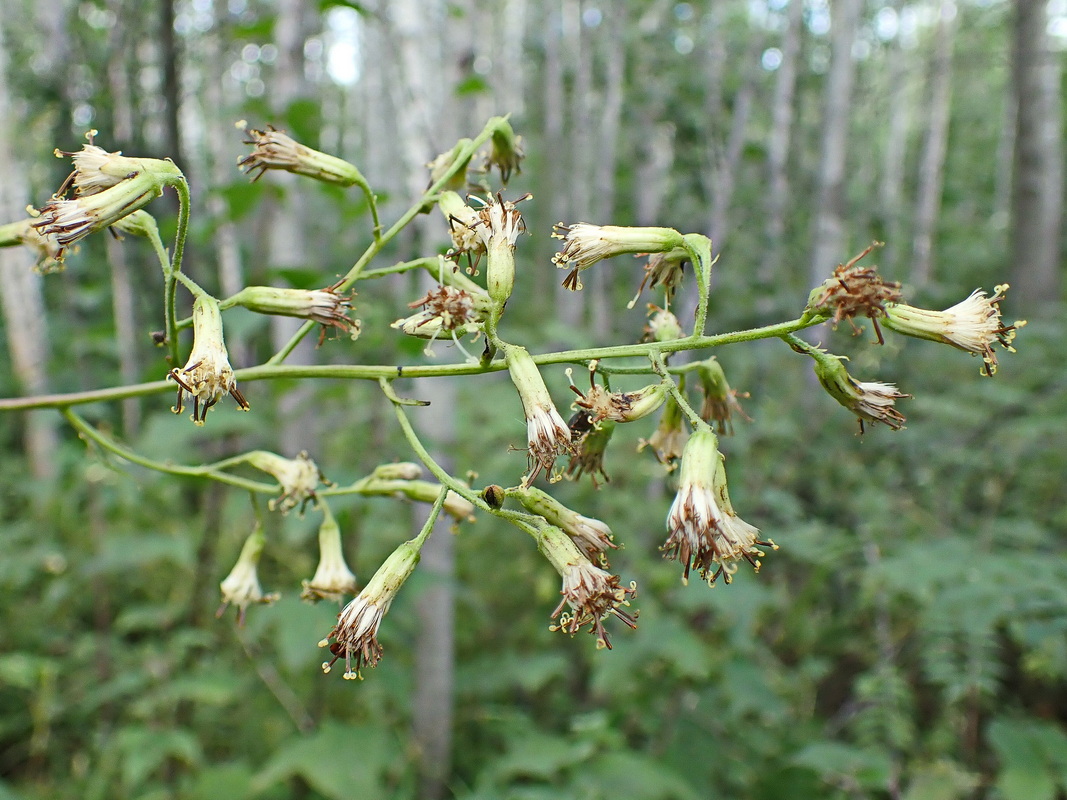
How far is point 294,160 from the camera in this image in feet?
4.24

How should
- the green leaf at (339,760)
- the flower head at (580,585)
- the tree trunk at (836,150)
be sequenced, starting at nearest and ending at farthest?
the flower head at (580,585) < the green leaf at (339,760) < the tree trunk at (836,150)

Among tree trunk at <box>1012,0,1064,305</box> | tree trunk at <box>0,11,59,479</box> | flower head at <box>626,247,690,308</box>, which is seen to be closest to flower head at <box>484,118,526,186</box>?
flower head at <box>626,247,690,308</box>

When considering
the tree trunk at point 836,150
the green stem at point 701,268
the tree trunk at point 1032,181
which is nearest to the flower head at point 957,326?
the green stem at point 701,268

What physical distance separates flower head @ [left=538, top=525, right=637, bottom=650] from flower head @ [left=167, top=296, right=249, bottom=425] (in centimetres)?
45

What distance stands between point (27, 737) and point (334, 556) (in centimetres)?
330

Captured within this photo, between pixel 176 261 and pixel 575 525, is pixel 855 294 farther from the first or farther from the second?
pixel 176 261

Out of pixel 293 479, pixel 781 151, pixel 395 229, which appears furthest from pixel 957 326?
pixel 781 151

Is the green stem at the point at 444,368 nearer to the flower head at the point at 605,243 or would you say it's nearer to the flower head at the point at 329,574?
the flower head at the point at 605,243

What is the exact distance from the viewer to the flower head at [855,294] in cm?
92

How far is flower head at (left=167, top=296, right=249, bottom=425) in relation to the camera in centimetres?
99

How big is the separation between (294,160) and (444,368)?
55 centimetres

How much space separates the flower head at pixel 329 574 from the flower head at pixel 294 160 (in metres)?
0.56

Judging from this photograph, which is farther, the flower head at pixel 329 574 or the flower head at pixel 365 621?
the flower head at pixel 329 574

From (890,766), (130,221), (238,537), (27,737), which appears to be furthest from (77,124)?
(890,766)
